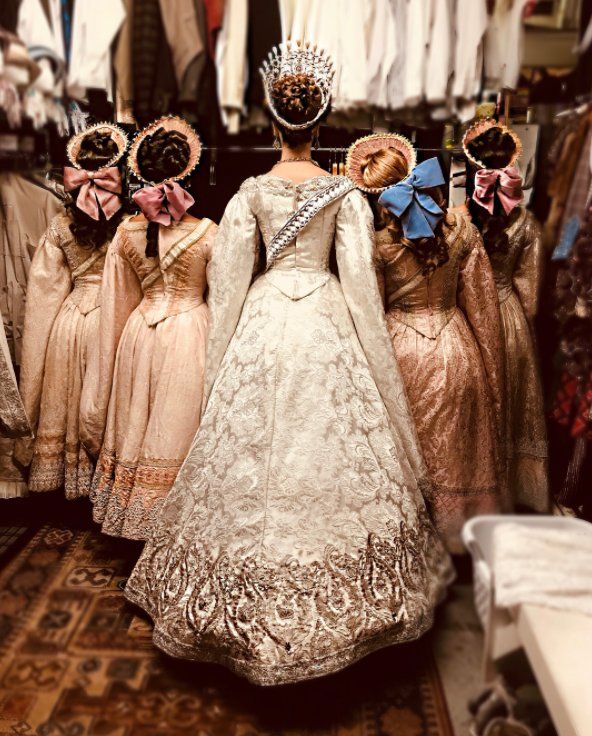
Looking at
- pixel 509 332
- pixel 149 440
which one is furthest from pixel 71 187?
pixel 509 332

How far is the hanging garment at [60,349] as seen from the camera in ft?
6.28

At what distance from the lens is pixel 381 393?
1627mm

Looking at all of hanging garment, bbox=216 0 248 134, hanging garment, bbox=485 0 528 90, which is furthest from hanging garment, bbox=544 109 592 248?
hanging garment, bbox=216 0 248 134

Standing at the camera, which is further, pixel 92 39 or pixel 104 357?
pixel 104 357

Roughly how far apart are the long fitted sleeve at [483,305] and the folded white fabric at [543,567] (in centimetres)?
70

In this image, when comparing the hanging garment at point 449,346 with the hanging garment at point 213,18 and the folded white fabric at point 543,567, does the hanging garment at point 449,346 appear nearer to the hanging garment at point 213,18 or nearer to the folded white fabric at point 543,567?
the folded white fabric at point 543,567

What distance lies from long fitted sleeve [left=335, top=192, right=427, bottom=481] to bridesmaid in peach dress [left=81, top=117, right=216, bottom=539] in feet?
1.56

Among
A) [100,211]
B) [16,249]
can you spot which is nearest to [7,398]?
[16,249]

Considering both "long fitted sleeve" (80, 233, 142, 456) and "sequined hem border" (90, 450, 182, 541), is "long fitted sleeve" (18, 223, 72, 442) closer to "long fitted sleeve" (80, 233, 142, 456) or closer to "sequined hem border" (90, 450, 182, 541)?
"long fitted sleeve" (80, 233, 142, 456)

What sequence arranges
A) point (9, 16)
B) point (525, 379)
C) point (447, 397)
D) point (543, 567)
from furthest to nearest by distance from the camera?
point (447, 397) < point (525, 379) < point (9, 16) < point (543, 567)

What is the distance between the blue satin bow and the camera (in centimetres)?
153

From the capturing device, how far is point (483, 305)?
1813 mm

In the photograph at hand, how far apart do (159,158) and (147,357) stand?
0.61 metres

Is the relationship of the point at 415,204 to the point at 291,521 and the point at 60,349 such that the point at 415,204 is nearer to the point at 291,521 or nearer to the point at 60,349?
the point at 291,521
